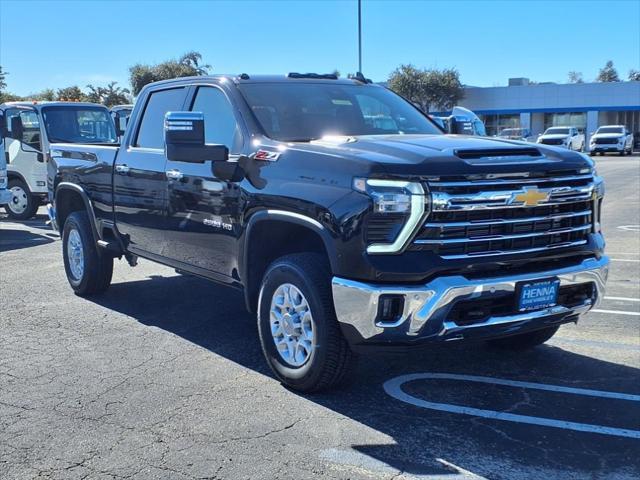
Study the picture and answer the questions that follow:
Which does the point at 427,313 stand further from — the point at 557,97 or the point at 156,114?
the point at 557,97

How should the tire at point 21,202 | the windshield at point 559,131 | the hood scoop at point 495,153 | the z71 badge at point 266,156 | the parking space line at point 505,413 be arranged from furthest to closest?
1. the windshield at point 559,131
2. the tire at point 21,202
3. the z71 badge at point 266,156
4. the hood scoop at point 495,153
5. the parking space line at point 505,413

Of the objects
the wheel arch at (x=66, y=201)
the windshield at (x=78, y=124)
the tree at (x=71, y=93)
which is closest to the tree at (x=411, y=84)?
the tree at (x=71, y=93)

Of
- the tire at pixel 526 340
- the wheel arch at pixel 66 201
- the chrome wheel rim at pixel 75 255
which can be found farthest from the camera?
the wheel arch at pixel 66 201

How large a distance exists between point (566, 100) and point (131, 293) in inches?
1971

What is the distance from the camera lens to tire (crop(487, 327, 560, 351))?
5.35 meters

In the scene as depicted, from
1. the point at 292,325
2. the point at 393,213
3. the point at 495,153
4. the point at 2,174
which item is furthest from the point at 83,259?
the point at 2,174

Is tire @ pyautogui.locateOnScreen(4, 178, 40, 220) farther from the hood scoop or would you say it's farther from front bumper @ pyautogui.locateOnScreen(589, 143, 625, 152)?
front bumper @ pyautogui.locateOnScreen(589, 143, 625, 152)

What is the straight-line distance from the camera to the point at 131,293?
25.5 ft

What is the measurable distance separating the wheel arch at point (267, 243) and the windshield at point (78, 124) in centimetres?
991

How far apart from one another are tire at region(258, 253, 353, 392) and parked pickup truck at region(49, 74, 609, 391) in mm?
10

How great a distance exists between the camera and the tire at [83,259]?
730 centimetres

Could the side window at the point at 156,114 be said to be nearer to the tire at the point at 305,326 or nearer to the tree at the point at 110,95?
the tire at the point at 305,326

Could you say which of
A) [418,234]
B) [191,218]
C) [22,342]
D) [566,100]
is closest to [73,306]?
[22,342]

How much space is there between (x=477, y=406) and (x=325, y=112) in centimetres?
248
